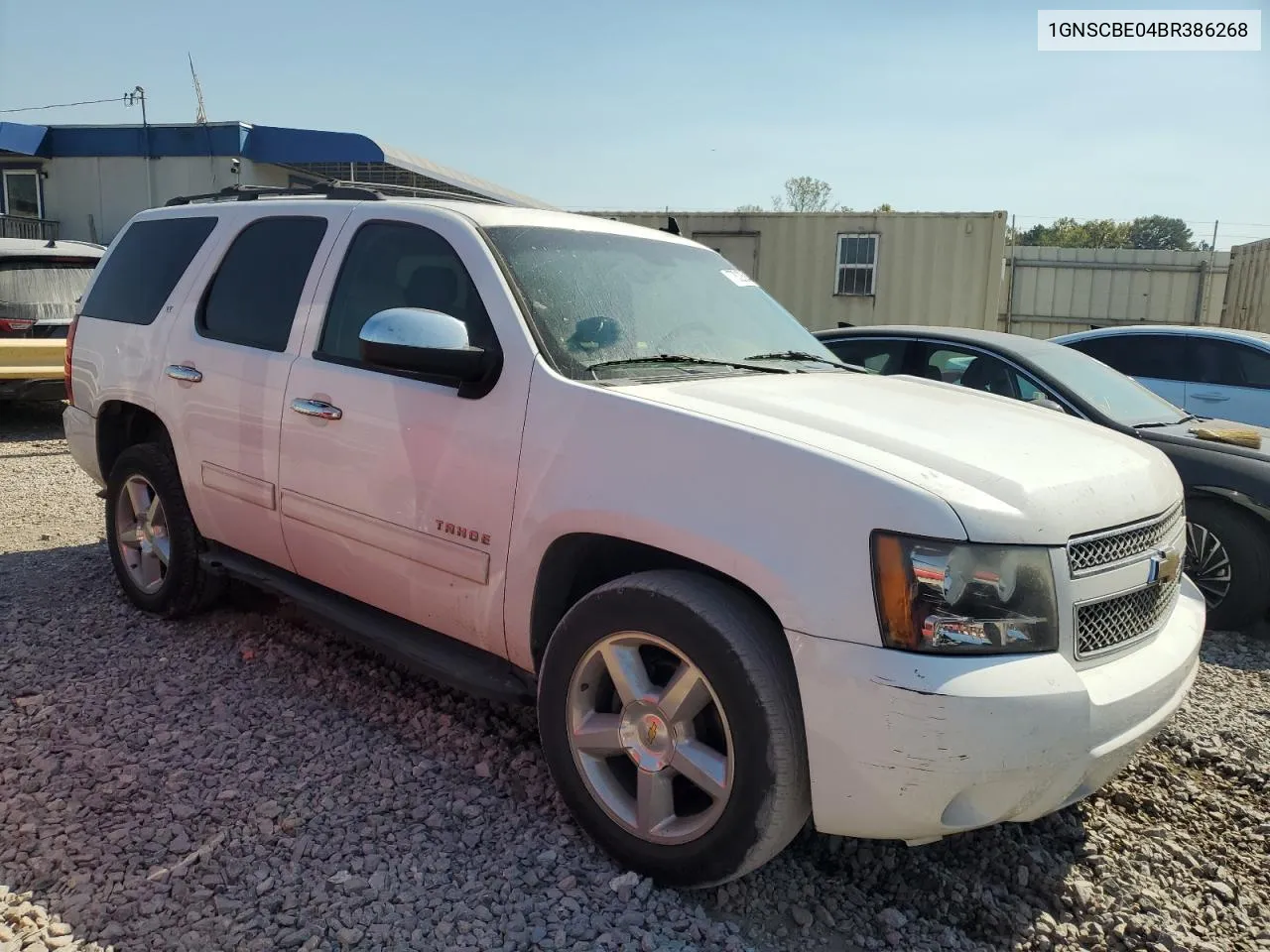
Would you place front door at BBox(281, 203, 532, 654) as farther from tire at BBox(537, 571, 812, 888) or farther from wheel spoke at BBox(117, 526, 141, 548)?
wheel spoke at BBox(117, 526, 141, 548)

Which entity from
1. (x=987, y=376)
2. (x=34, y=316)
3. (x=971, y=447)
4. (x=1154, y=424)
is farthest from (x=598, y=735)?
(x=34, y=316)

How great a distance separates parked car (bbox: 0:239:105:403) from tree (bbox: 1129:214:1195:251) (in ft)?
238

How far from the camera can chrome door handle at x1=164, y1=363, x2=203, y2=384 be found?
4.08m

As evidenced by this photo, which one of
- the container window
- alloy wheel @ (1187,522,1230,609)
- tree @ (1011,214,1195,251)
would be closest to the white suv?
alloy wheel @ (1187,522,1230,609)

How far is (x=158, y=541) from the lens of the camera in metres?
4.52

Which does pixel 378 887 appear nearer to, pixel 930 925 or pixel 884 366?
pixel 930 925

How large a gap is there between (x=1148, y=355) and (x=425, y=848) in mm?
7764

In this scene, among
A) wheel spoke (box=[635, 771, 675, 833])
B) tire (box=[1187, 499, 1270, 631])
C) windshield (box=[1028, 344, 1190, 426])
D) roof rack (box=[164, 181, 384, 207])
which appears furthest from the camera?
windshield (box=[1028, 344, 1190, 426])

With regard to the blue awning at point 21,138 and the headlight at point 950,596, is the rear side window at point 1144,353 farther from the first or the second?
the blue awning at point 21,138

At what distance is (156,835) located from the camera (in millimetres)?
2818

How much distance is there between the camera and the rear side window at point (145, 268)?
445cm

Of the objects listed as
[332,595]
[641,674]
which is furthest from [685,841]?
[332,595]

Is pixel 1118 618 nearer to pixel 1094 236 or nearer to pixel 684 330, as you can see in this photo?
pixel 684 330

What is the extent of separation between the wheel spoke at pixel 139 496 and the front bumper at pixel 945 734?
11.7 ft
